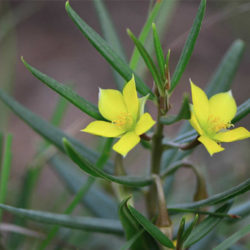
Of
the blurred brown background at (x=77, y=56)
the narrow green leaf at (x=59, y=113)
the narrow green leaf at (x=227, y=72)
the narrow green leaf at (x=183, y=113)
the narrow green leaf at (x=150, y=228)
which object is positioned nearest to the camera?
the narrow green leaf at (x=183, y=113)

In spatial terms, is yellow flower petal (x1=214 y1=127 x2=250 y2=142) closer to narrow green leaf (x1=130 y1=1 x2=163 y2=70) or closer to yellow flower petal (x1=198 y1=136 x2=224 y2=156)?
yellow flower petal (x1=198 y1=136 x2=224 y2=156)

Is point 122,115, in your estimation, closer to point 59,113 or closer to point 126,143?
point 126,143

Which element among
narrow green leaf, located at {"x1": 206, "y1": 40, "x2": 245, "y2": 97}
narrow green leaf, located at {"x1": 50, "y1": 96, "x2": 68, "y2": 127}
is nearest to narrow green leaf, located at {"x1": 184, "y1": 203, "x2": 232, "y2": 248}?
narrow green leaf, located at {"x1": 206, "y1": 40, "x2": 245, "y2": 97}

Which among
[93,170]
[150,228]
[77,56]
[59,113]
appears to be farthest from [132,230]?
[77,56]

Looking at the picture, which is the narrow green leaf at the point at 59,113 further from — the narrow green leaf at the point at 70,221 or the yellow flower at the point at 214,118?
the yellow flower at the point at 214,118

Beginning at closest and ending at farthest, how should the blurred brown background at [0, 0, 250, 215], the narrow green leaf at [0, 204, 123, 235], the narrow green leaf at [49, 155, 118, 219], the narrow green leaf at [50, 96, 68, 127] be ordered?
1. the narrow green leaf at [0, 204, 123, 235]
2. the narrow green leaf at [49, 155, 118, 219]
3. the narrow green leaf at [50, 96, 68, 127]
4. the blurred brown background at [0, 0, 250, 215]

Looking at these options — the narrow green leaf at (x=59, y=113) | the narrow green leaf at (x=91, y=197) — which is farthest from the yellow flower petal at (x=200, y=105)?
the narrow green leaf at (x=59, y=113)

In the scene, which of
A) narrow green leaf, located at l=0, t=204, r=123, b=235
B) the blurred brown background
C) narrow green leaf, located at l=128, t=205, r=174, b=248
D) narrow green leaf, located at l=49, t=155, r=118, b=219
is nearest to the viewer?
narrow green leaf, located at l=128, t=205, r=174, b=248
